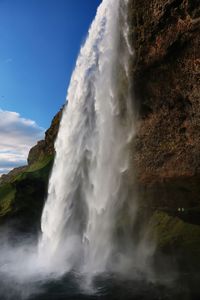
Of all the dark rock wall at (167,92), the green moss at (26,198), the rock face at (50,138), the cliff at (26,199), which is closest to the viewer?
the dark rock wall at (167,92)

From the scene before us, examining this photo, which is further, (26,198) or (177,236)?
(26,198)

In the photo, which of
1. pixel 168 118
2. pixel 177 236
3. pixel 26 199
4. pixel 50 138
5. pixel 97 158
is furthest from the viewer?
pixel 50 138

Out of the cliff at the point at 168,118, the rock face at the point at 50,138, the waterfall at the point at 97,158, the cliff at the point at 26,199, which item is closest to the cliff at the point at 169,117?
the cliff at the point at 168,118

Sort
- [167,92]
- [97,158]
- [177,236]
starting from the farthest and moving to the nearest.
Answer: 1. [97,158]
2. [167,92]
3. [177,236]

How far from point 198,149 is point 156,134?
285cm

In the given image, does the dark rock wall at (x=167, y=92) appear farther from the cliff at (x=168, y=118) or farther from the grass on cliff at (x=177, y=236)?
the grass on cliff at (x=177, y=236)

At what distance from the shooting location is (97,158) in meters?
20.9

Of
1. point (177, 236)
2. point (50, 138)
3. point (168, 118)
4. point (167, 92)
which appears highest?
point (50, 138)

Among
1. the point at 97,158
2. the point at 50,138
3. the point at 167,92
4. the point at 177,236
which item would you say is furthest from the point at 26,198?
the point at 167,92

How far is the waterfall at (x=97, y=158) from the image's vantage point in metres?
20.1

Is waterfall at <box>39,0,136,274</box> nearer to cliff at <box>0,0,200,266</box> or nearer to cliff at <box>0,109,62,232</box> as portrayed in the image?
cliff at <box>0,0,200,266</box>

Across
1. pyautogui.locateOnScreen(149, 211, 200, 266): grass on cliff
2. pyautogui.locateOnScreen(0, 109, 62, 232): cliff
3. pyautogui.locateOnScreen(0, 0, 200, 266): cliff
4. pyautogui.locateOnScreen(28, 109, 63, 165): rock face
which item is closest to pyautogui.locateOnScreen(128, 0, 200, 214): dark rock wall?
pyautogui.locateOnScreen(0, 0, 200, 266): cliff

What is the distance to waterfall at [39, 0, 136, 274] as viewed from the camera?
792 inches

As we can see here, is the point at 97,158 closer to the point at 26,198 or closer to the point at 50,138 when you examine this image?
the point at 26,198
